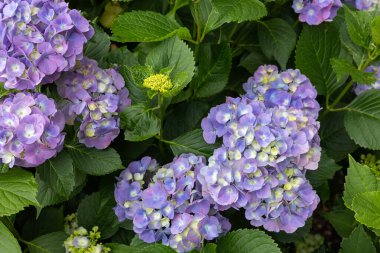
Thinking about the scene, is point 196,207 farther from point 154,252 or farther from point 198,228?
point 154,252

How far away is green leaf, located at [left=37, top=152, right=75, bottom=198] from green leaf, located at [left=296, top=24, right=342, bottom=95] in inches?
31.5

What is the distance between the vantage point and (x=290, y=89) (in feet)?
5.54

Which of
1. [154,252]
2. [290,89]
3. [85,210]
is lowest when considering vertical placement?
[85,210]

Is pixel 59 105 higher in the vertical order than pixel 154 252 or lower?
higher

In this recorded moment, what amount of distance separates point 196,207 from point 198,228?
0.05m

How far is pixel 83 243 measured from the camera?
1.62 metres

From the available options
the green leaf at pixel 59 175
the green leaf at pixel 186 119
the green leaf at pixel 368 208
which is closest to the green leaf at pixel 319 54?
the green leaf at pixel 186 119

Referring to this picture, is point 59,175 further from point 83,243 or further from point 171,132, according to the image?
point 171,132

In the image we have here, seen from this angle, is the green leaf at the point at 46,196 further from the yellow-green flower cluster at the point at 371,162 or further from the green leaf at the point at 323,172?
the yellow-green flower cluster at the point at 371,162

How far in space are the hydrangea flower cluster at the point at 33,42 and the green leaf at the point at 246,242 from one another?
60 cm

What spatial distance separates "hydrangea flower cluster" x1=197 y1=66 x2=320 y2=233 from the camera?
1.42m

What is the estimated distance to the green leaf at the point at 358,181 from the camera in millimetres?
1504

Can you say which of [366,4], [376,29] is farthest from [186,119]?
[366,4]

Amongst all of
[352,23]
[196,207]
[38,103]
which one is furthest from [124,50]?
[352,23]
